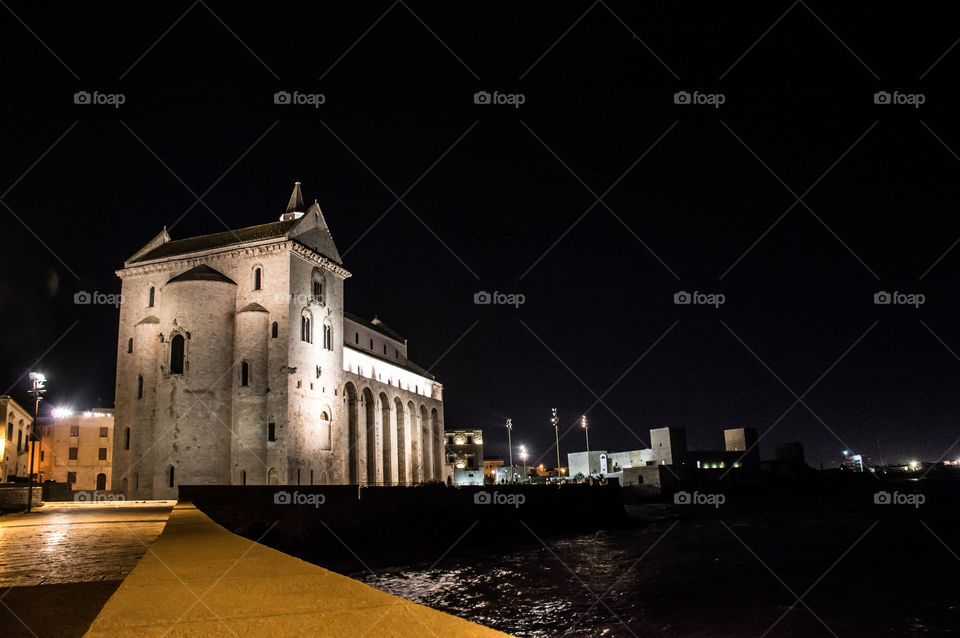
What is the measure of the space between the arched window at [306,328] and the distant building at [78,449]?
2882cm

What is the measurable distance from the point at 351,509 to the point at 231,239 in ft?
67.7

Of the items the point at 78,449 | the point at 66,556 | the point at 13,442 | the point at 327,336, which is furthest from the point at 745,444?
the point at 66,556

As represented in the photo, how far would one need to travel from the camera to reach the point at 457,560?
90.5 ft

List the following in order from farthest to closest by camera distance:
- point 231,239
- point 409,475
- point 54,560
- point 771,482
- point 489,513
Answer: point 771,482
point 409,475
point 231,239
point 489,513
point 54,560

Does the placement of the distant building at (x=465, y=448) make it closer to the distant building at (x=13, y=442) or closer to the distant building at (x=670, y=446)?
the distant building at (x=670, y=446)

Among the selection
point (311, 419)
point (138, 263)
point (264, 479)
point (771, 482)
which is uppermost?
point (138, 263)

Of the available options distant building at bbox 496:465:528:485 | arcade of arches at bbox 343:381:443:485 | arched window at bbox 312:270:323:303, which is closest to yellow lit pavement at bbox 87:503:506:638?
arched window at bbox 312:270:323:303

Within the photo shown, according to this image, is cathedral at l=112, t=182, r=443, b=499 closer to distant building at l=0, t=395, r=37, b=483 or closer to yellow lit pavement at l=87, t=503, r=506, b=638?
distant building at l=0, t=395, r=37, b=483

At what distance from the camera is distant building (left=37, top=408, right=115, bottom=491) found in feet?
187

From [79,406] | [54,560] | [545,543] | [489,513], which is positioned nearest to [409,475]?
[489,513]

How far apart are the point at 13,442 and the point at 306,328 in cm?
2440

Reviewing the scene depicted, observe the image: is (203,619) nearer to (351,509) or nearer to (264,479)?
(351,509)

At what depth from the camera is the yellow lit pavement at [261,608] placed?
8.41 feet

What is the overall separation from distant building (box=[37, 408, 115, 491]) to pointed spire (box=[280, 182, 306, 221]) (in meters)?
27.6
